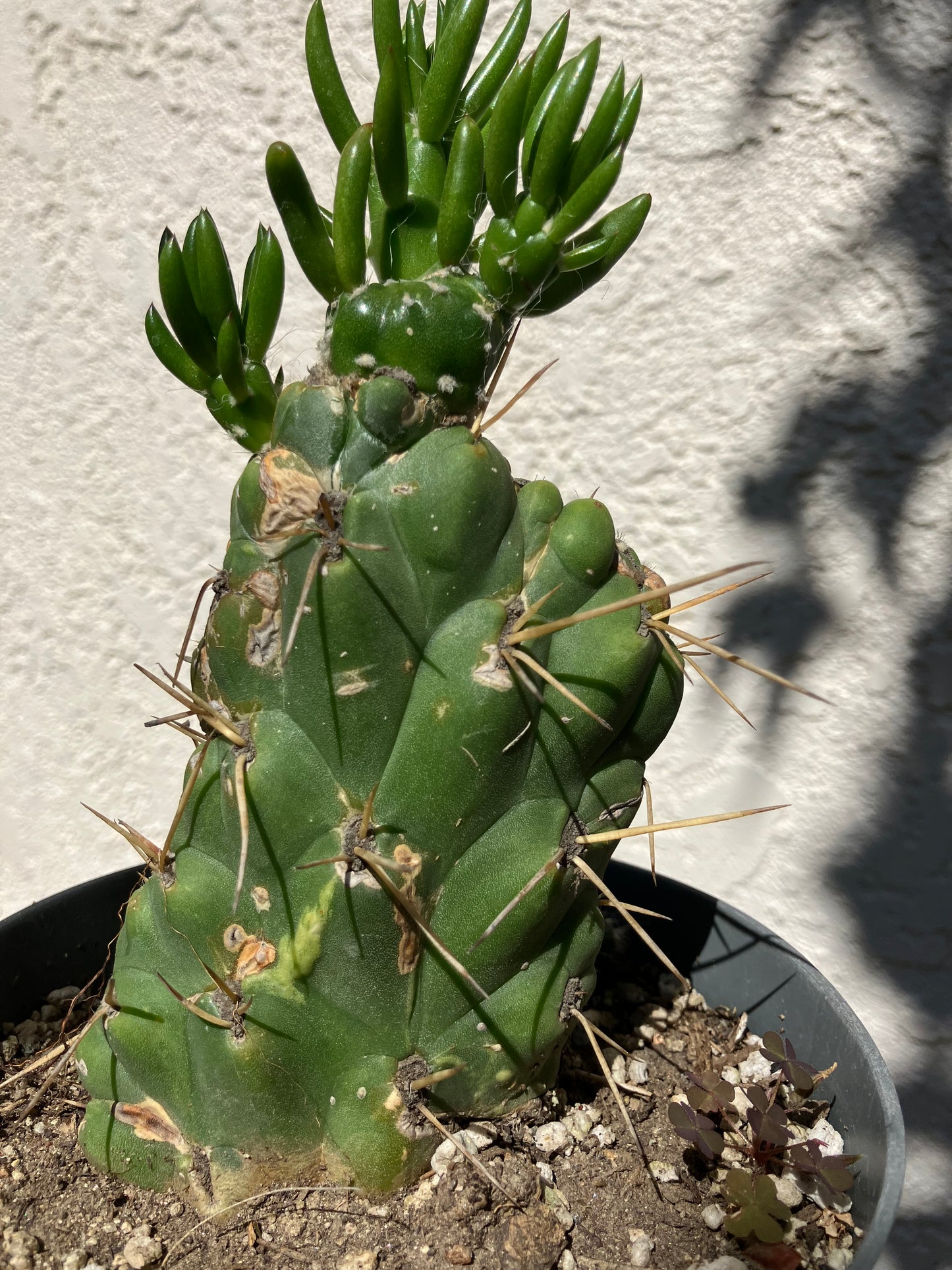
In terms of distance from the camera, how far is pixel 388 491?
0.56m

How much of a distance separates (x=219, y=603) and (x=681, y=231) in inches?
35.1

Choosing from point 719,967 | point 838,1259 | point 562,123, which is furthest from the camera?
point 719,967

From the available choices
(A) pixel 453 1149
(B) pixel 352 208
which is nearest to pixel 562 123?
(B) pixel 352 208

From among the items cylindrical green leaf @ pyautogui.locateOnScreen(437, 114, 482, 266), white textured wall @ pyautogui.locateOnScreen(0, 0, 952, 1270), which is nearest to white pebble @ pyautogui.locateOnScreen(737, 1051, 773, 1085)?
white textured wall @ pyautogui.locateOnScreen(0, 0, 952, 1270)

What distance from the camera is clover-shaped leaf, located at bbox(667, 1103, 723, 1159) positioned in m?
0.69

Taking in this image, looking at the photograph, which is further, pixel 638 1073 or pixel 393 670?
pixel 638 1073

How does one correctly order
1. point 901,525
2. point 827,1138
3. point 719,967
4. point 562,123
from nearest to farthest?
point 562,123, point 827,1138, point 719,967, point 901,525

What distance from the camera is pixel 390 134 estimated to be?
0.56 meters

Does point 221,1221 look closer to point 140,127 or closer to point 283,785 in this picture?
point 283,785

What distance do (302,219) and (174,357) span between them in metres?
0.13

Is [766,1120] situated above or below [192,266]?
below

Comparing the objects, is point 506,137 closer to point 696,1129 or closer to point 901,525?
point 696,1129

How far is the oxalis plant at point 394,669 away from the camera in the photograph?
22.4 inches

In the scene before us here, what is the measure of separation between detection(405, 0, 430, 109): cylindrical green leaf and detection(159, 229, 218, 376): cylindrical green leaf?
180 mm
